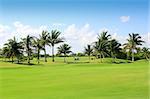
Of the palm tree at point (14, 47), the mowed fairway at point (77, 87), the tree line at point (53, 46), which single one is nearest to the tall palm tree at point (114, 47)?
the tree line at point (53, 46)

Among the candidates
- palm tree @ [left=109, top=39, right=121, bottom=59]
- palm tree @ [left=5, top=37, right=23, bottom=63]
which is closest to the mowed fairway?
palm tree @ [left=5, top=37, right=23, bottom=63]

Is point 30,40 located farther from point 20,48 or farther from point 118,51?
point 118,51

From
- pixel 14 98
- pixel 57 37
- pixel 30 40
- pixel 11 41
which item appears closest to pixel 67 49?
pixel 57 37

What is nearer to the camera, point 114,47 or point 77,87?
point 77,87

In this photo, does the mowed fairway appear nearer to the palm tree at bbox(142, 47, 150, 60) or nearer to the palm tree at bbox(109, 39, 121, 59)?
the palm tree at bbox(109, 39, 121, 59)

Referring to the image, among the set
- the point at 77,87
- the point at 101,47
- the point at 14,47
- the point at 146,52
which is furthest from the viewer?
the point at 146,52

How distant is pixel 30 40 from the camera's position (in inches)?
2995

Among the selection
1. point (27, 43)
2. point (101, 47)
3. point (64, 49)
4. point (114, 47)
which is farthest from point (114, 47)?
point (27, 43)

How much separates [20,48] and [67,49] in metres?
20.8

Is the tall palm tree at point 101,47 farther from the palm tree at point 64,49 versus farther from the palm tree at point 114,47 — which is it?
the palm tree at point 64,49

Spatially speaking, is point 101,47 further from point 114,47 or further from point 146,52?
point 146,52

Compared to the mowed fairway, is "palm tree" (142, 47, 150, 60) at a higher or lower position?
higher

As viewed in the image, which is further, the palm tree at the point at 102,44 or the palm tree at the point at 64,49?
the palm tree at the point at 64,49

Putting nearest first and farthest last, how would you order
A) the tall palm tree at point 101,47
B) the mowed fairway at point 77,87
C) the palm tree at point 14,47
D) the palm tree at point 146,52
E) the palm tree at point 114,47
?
the mowed fairway at point 77,87
the palm tree at point 14,47
the tall palm tree at point 101,47
the palm tree at point 114,47
the palm tree at point 146,52
